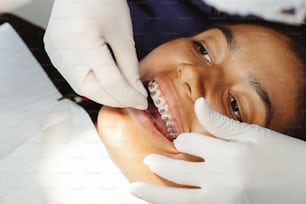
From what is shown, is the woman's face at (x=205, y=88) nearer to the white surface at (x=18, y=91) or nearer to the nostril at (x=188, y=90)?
the nostril at (x=188, y=90)

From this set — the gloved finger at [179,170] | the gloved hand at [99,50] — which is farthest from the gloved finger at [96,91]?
the gloved finger at [179,170]

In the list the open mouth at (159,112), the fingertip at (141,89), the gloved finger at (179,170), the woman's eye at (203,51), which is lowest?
the gloved finger at (179,170)

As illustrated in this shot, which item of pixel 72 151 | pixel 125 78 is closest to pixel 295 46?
pixel 125 78

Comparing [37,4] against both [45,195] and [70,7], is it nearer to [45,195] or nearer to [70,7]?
[70,7]

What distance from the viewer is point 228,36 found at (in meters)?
0.70

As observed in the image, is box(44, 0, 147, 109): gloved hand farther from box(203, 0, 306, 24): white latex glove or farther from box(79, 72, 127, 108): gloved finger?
box(203, 0, 306, 24): white latex glove

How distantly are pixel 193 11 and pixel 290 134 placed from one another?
0.73 ft

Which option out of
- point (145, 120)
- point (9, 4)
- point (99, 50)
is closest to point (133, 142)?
point (145, 120)

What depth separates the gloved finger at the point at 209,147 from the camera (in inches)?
26.0

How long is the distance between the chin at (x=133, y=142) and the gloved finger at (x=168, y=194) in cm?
1

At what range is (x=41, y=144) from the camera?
30.3 inches

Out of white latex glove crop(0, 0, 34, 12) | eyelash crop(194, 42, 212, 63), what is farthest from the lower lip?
white latex glove crop(0, 0, 34, 12)

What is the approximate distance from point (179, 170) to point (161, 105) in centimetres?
9

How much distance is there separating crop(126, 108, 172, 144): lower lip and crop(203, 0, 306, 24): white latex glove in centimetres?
19
